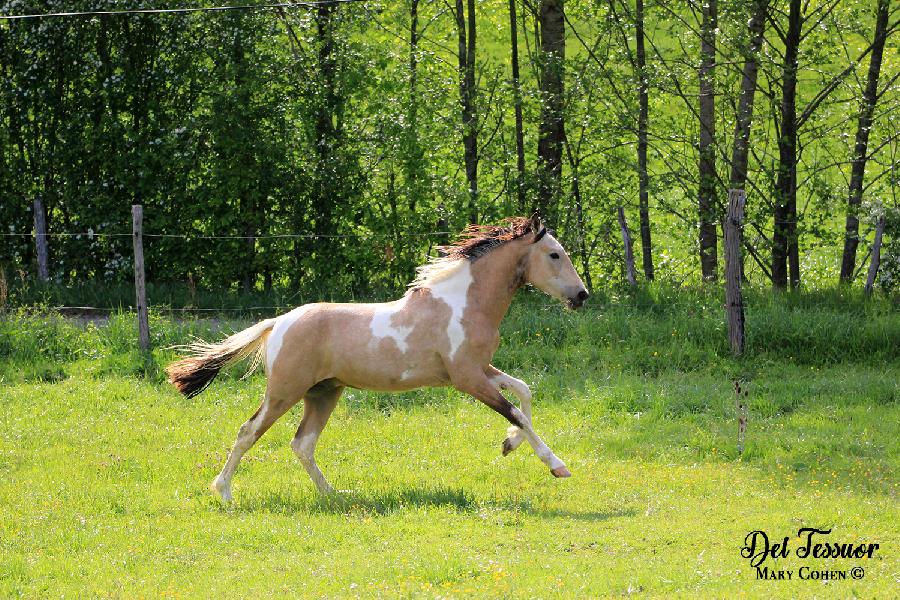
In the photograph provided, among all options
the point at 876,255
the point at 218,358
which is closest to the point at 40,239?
the point at 218,358

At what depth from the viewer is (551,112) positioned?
57.7 feet

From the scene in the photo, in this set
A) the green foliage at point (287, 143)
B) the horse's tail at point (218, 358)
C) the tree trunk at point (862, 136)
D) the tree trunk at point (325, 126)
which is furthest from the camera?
the tree trunk at point (325, 126)

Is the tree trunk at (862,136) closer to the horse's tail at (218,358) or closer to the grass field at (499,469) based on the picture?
the grass field at (499,469)

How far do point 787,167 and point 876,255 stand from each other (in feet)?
6.18

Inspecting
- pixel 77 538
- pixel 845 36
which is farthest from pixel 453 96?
pixel 77 538

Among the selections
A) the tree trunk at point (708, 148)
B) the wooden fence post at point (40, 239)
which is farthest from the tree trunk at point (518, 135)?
the wooden fence post at point (40, 239)

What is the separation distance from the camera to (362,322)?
9.65 metres

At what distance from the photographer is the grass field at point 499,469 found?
7.18 m

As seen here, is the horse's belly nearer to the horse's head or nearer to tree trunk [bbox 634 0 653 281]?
the horse's head

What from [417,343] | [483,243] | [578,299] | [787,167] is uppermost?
[787,167]

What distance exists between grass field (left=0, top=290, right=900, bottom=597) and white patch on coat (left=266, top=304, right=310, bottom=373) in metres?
1.12

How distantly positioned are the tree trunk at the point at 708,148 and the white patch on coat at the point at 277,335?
29.1 ft

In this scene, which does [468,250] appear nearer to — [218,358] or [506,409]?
[506,409]

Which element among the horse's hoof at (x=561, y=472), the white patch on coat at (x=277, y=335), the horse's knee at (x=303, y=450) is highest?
the white patch on coat at (x=277, y=335)
